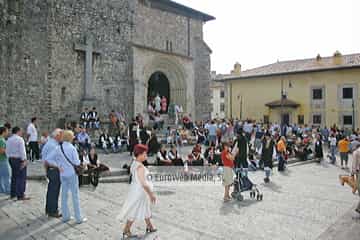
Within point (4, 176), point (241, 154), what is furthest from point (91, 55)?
point (241, 154)

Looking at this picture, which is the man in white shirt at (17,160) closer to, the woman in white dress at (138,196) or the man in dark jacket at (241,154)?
the woman in white dress at (138,196)

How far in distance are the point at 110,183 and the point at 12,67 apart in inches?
339

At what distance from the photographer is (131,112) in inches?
810

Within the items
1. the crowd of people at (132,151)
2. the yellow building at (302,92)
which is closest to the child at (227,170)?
the crowd of people at (132,151)

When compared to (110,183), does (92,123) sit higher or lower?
higher

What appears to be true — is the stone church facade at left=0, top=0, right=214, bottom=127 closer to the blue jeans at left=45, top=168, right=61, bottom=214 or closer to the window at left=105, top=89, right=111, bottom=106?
the window at left=105, top=89, right=111, bottom=106

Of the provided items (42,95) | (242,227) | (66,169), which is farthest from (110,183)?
(42,95)

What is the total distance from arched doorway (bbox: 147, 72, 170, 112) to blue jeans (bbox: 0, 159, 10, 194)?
52.4ft

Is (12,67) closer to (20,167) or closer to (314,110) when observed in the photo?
(20,167)

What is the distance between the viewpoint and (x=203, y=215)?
22.1ft

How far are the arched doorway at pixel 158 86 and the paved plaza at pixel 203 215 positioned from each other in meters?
14.2

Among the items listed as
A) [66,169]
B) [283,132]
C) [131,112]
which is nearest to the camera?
[66,169]

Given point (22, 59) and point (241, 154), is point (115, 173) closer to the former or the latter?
point (241, 154)

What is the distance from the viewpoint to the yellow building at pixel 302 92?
33156 mm
